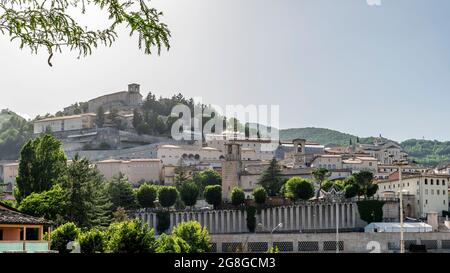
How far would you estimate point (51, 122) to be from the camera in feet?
419

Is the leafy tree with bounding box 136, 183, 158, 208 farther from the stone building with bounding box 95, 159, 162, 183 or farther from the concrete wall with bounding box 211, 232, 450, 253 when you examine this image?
the stone building with bounding box 95, 159, 162, 183

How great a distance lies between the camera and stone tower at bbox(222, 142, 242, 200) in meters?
80.1

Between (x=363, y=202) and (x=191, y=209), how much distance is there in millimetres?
17247

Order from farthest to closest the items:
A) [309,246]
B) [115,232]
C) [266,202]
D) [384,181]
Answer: [384,181], [266,202], [309,246], [115,232]

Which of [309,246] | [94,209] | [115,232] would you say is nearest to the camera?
[115,232]

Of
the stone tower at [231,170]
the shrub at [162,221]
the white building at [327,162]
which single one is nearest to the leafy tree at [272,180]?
the stone tower at [231,170]

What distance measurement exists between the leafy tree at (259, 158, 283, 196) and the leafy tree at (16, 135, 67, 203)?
1434 inches

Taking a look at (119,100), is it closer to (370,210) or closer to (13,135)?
(13,135)

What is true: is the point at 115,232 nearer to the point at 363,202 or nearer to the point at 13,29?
the point at 13,29

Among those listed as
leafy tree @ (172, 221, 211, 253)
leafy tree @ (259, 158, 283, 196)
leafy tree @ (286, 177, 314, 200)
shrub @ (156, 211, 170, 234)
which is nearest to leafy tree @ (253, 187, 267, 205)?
leafy tree @ (286, 177, 314, 200)

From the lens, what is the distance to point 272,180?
7994 cm

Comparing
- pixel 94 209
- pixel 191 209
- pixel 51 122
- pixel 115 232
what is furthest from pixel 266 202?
pixel 51 122

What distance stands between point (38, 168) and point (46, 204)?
229 inches
